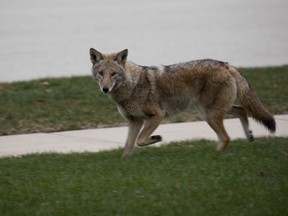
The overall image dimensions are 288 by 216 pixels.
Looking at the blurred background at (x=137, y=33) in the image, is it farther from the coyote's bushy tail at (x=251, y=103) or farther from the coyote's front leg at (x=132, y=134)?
the coyote's bushy tail at (x=251, y=103)

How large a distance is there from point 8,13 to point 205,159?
14.7 metres

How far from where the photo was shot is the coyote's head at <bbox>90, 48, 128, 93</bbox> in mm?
8898

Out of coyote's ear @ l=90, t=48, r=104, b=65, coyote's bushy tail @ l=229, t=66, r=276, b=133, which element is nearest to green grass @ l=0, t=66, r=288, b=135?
coyote's bushy tail @ l=229, t=66, r=276, b=133

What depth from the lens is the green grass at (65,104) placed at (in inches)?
437

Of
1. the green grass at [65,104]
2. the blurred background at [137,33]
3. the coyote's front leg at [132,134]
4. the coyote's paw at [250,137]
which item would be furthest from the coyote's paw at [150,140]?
the blurred background at [137,33]

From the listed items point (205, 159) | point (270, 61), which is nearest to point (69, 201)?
point (205, 159)

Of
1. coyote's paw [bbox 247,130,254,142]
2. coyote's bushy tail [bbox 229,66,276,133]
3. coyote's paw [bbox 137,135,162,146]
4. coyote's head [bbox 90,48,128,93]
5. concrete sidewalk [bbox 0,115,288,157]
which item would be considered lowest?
concrete sidewalk [bbox 0,115,288,157]

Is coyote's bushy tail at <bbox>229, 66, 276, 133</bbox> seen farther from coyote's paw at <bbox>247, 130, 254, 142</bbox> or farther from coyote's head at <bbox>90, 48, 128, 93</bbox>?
coyote's head at <bbox>90, 48, 128, 93</bbox>

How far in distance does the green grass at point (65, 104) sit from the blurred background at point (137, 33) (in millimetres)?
1952

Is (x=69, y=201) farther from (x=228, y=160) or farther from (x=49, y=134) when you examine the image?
(x=49, y=134)

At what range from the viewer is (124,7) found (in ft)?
77.5

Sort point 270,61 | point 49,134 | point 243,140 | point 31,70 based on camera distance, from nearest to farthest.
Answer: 1. point 243,140
2. point 49,134
3. point 31,70
4. point 270,61

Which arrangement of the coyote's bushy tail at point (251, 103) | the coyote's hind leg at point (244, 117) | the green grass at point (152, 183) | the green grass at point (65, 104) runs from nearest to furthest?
the green grass at point (152, 183) < the coyote's bushy tail at point (251, 103) < the coyote's hind leg at point (244, 117) < the green grass at point (65, 104)

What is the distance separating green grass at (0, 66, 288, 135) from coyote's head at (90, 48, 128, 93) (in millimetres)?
1766
